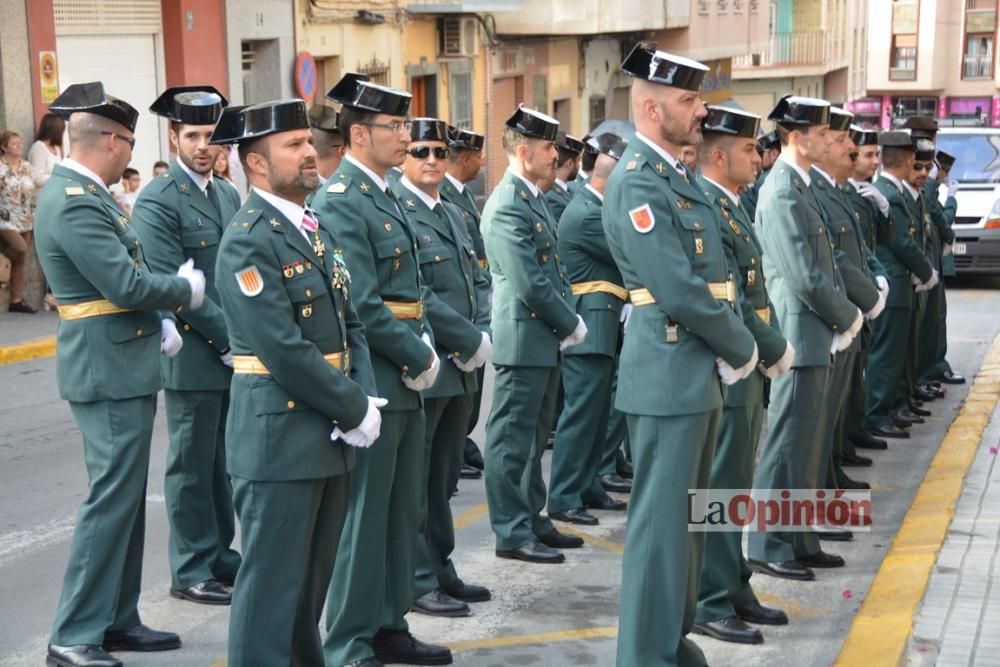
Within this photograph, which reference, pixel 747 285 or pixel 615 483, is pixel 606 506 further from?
pixel 747 285

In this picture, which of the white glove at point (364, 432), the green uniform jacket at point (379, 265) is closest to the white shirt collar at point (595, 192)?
the green uniform jacket at point (379, 265)

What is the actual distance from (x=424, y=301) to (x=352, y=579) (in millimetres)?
1247

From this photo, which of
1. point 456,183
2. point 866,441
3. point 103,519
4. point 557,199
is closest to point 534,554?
point 456,183

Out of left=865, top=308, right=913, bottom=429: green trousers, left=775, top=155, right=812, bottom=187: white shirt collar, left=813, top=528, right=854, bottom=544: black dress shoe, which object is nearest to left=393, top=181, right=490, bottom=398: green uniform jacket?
left=775, top=155, right=812, bottom=187: white shirt collar

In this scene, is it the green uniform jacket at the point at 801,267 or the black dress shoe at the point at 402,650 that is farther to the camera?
the green uniform jacket at the point at 801,267

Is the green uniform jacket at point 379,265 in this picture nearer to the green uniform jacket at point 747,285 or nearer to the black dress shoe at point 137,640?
the green uniform jacket at point 747,285

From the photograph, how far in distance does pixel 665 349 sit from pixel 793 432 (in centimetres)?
188

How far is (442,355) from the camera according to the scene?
6402 millimetres

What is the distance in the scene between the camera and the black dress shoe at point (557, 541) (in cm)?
761

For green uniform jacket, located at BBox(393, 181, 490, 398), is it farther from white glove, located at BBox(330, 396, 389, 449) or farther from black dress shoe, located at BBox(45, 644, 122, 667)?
black dress shoe, located at BBox(45, 644, 122, 667)

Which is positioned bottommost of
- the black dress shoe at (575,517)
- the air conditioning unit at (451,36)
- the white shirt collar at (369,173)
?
the black dress shoe at (575,517)

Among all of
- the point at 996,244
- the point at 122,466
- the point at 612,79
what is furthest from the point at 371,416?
the point at 612,79

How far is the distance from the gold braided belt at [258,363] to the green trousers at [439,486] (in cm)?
130

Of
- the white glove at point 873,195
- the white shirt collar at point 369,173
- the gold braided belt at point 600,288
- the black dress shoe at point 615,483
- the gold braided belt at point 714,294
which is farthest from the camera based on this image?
the white glove at point 873,195
